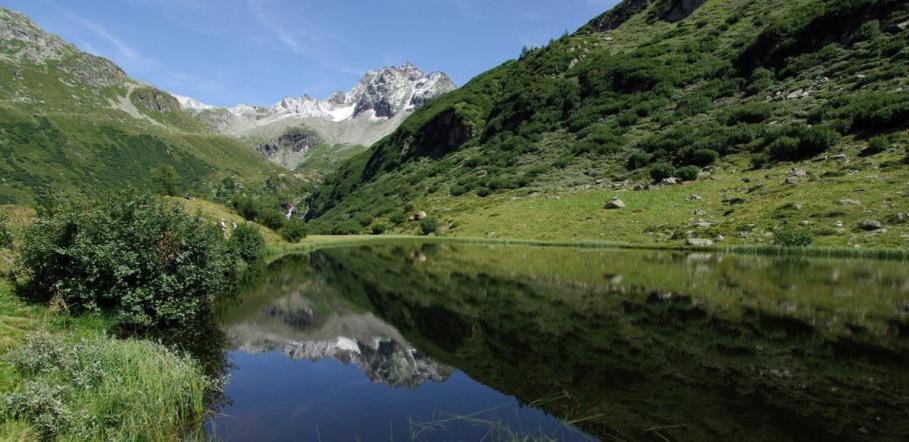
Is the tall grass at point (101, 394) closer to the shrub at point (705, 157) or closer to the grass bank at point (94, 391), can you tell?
the grass bank at point (94, 391)

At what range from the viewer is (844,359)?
49.1 feet

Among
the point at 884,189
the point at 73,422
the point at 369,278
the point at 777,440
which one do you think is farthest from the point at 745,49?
the point at 73,422

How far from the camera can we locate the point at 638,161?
3445 inches

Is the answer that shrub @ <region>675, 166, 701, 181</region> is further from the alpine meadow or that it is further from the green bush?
the green bush

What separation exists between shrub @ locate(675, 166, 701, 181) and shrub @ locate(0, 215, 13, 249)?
7713cm

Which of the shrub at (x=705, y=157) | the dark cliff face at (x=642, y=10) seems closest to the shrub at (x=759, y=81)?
the shrub at (x=705, y=157)

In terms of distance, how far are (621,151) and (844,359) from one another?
88499mm

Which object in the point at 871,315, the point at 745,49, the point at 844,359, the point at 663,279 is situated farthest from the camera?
the point at 745,49

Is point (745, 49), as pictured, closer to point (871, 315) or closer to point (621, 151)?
point (621, 151)

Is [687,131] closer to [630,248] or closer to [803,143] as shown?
[803,143]

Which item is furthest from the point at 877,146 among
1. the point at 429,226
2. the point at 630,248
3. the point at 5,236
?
the point at 5,236

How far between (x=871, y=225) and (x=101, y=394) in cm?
5413

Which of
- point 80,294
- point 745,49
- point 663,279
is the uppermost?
point 745,49

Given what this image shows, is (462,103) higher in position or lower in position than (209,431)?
higher
